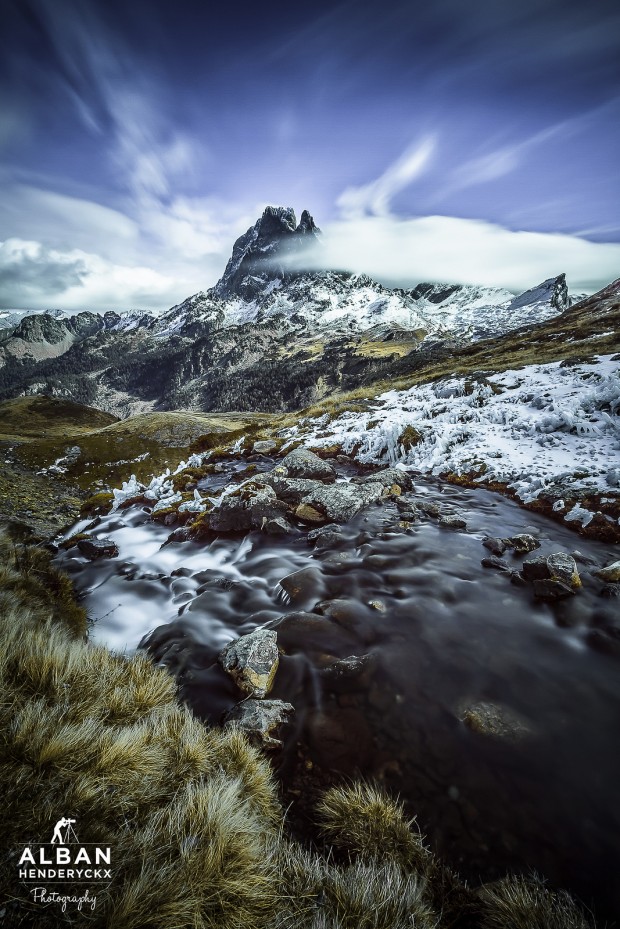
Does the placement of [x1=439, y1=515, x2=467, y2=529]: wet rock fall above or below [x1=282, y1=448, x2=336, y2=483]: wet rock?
below

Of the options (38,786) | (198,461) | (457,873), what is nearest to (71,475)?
(198,461)

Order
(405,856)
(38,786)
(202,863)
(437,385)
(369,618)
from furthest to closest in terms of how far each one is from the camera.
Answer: (437,385), (369,618), (405,856), (38,786), (202,863)

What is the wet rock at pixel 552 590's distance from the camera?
7.79 metres

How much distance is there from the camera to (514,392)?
20.8 meters

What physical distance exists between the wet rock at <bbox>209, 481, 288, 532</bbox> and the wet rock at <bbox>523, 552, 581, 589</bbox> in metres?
7.52

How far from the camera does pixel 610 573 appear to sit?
8211mm

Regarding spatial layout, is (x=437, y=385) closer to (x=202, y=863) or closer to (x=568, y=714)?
(x=568, y=714)

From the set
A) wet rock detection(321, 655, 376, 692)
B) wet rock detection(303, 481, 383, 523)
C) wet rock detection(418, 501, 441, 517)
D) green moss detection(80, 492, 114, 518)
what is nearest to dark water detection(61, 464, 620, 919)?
wet rock detection(321, 655, 376, 692)

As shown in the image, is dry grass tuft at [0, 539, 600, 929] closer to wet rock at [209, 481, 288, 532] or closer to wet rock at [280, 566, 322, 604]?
wet rock at [280, 566, 322, 604]

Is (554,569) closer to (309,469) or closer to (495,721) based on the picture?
(495,721)

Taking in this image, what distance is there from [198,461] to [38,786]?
21.6 meters

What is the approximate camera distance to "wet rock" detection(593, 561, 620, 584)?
8.12 metres

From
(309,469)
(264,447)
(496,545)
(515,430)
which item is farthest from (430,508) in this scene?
(264,447)

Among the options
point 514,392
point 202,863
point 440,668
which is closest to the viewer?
point 202,863
